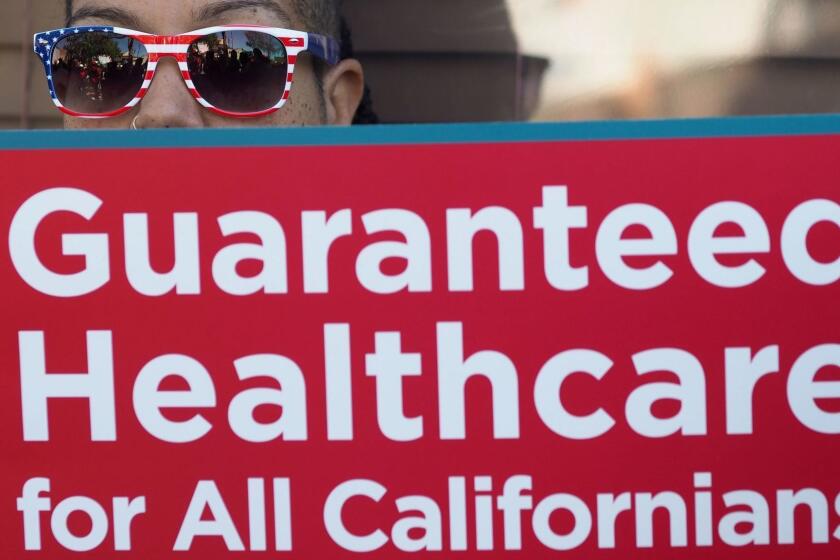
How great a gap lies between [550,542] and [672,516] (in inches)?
4.9

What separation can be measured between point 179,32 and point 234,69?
12 centimetres

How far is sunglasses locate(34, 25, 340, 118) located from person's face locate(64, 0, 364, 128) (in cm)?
2

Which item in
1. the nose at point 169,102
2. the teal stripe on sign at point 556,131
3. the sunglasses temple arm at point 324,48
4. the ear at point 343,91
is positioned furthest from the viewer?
the ear at point 343,91

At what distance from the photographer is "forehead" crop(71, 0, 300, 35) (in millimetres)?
1434

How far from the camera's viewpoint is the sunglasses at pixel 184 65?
1.41m

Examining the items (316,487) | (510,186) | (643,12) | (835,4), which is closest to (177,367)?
(316,487)

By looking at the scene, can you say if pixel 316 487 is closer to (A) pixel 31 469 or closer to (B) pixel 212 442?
(B) pixel 212 442

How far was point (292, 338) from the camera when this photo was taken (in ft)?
2.89

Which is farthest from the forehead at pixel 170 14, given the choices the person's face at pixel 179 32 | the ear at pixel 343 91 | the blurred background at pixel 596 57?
the blurred background at pixel 596 57

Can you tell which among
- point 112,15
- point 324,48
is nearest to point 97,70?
point 112,15

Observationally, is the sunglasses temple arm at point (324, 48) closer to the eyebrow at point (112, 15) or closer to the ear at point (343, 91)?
the ear at point (343, 91)

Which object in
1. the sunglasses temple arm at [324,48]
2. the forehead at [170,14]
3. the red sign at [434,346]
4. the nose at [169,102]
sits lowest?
the red sign at [434,346]

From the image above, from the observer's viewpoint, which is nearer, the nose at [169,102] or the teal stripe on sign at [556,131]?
the teal stripe on sign at [556,131]

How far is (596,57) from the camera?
2.00 meters
